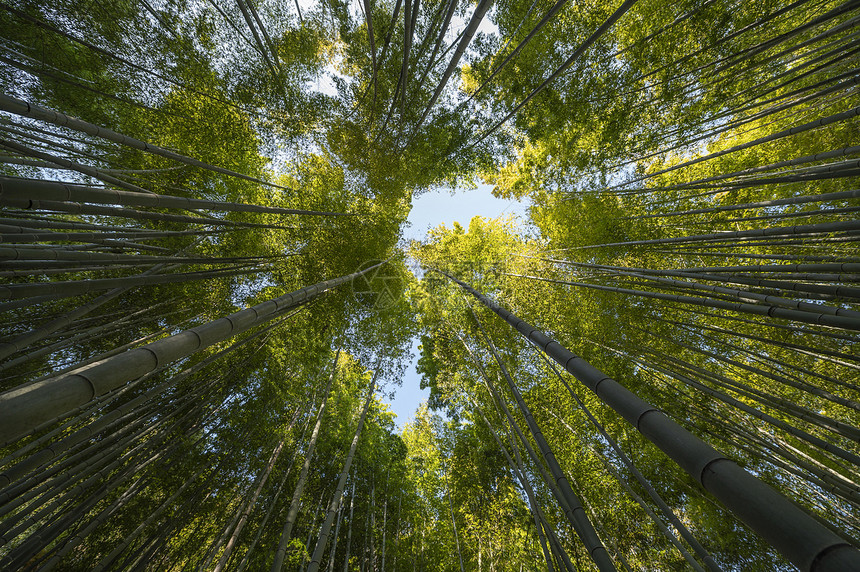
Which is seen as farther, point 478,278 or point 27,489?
point 478,278

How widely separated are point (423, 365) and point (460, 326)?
1574 mm

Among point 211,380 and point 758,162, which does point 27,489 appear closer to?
point 211,380

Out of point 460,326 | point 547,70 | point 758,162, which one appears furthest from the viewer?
point 460,326

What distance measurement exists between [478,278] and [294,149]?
4.50m

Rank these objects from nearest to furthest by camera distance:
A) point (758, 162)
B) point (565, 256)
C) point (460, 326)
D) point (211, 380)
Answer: point (211, 380)
point (758, 162)
point (565, 256)
point (460, 326)

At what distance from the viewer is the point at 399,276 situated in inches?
269

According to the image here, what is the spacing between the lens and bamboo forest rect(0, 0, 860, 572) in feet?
10.3

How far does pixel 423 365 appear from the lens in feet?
24.8

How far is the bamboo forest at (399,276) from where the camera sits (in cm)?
313

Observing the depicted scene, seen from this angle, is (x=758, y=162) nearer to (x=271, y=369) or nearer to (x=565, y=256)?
(x=565, y=256)

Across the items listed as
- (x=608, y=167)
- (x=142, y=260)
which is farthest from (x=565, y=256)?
(x=142, y=260)

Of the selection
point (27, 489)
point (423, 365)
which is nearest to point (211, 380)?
A: point (27, 489)

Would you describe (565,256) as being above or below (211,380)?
above

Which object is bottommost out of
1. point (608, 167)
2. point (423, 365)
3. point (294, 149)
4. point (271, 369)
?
point (423, 365)
